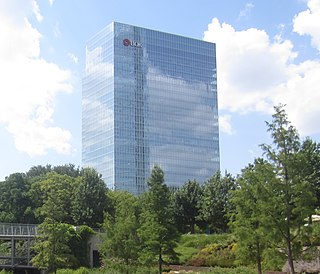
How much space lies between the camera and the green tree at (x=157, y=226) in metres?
36.6

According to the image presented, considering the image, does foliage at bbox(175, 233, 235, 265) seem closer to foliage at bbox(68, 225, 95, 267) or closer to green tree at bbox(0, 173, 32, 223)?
foliage at bbox(68, 225, 95, 267)

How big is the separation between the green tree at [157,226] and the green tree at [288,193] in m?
12.5

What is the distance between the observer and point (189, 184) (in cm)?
7225

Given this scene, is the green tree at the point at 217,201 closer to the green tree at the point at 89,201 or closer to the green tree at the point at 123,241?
the green tree at the point at 89,201

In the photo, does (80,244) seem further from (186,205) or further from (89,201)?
(186,205)

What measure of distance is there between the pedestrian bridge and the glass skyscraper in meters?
77.1

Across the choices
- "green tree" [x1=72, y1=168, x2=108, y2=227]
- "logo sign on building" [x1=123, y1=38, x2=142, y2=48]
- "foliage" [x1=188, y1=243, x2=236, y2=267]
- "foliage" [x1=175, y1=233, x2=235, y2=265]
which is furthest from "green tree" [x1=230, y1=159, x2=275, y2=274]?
"logo sign on building" [x1=123, y1=38, x2=142, y2=48]

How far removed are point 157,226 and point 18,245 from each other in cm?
2448

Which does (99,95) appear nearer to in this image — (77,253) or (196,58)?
(196,58)

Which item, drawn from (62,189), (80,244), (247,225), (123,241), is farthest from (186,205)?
(247,225)

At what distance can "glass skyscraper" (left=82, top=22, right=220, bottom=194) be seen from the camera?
136m

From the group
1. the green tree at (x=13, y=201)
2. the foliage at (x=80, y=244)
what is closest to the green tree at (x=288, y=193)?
the foliage at (x=80, y=244)

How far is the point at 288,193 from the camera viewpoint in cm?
2497

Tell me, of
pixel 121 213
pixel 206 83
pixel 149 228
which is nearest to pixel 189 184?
pixel 121 213
